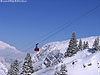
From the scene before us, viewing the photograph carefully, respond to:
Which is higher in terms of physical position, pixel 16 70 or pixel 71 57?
pixel 71 57

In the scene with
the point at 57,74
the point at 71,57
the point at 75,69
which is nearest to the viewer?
the point at 57,74

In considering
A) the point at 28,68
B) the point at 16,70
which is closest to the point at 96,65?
the point at 28,68

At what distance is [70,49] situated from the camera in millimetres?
70500

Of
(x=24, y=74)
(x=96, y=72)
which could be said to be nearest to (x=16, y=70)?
(x=24, y=74)

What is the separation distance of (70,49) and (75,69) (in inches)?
696

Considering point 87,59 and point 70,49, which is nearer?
point 87,59

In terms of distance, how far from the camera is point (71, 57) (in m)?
69.6

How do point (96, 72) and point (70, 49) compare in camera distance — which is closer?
point (96, 72)

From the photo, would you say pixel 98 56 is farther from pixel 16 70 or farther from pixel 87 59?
pixel 16 70

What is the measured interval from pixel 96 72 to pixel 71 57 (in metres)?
22.0

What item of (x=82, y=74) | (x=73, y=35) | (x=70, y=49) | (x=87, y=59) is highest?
(x=73, y=35)

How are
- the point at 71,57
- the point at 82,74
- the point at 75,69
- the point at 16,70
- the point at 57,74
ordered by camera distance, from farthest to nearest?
the point at 71,57
the point at 16,70
the point at 75,69
the point at 82,74
the point at 57,74

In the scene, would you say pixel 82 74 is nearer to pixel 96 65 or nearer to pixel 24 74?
pixel 96 65

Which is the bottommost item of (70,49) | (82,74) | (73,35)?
(82,74)
